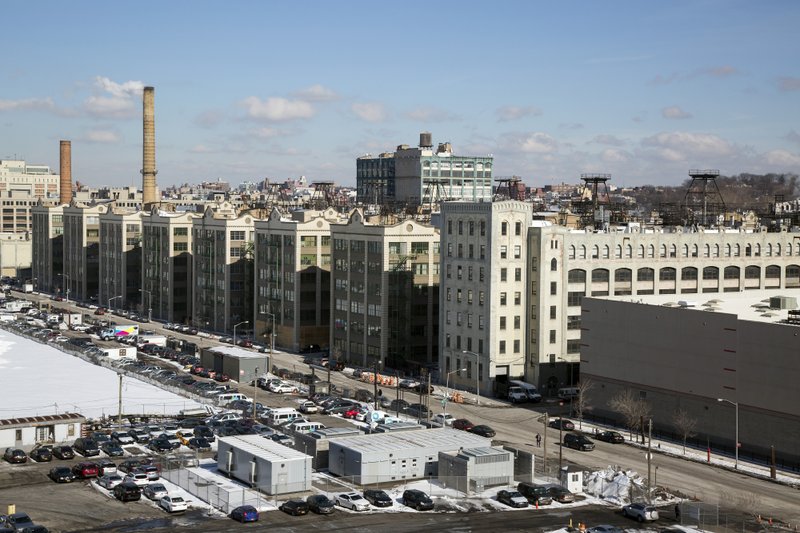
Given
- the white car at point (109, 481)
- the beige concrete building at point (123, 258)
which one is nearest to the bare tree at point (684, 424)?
the white car at point (109, 481)

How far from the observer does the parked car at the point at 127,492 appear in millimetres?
63781

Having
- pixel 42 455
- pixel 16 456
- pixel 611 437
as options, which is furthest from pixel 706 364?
pixel 16 456

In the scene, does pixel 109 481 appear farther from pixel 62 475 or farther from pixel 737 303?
pixel 737 303

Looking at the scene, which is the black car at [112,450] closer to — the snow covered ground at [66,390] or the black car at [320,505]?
the snow covered ground at [66,390]

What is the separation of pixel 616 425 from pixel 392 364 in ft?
113

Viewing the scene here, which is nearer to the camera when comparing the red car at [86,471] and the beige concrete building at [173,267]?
the red car at [86,471]

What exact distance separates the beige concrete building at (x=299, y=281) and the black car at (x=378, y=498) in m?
69.2

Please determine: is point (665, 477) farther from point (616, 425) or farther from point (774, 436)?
point (616, 425)

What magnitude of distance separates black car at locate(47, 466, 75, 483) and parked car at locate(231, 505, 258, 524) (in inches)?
557

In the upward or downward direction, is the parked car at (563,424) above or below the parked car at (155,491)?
below

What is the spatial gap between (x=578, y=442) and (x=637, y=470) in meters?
7.65

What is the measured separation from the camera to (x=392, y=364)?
119m

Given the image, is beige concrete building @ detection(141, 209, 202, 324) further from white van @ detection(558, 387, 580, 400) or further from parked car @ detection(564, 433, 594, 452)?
parked car @ detection(564, 433, 594, 452)

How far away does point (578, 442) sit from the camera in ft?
266
